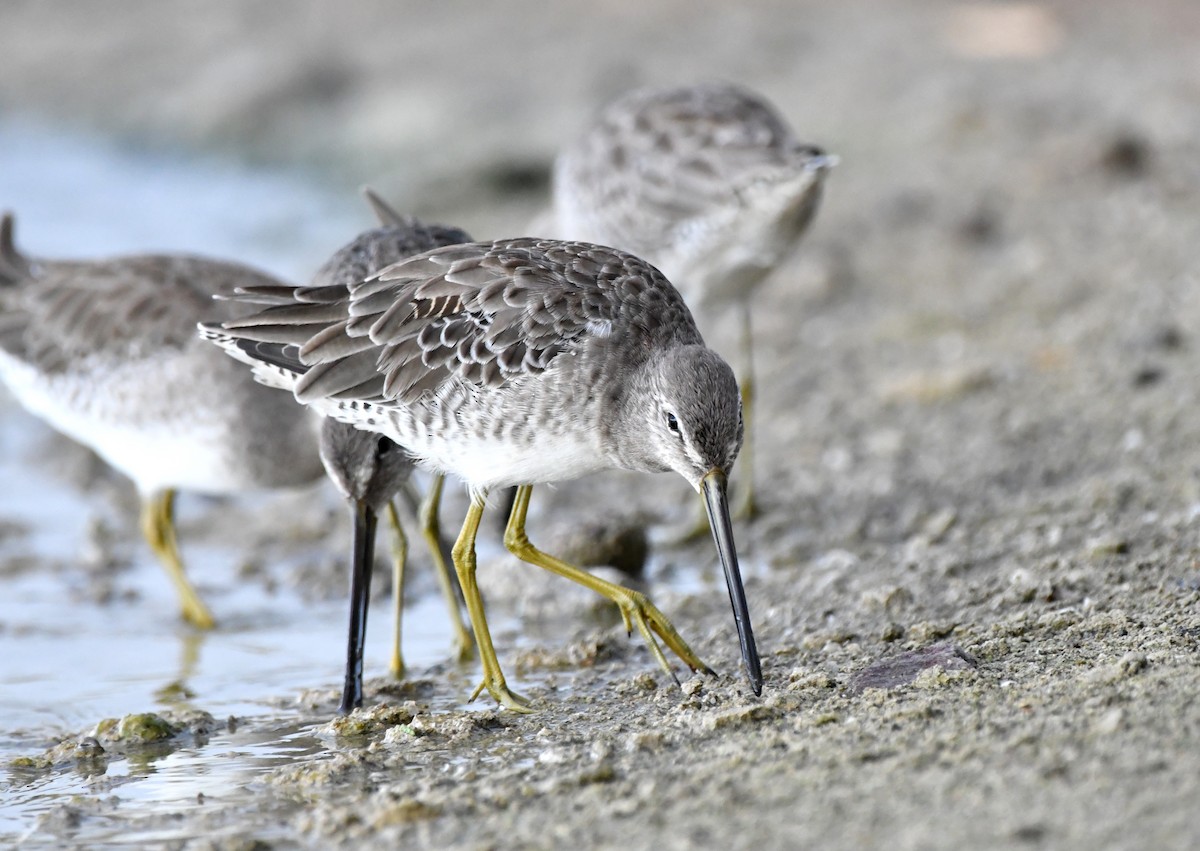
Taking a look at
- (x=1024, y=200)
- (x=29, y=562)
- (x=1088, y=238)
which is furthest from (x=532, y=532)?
(x=1024, y=200)

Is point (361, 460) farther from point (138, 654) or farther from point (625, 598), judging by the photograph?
point (138, 654)

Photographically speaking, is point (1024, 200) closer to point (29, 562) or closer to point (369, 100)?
point (29, 562)

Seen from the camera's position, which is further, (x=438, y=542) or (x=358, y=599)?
(x=438, y=542)

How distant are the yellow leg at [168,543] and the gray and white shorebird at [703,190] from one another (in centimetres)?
238

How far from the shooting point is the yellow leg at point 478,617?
5.08m

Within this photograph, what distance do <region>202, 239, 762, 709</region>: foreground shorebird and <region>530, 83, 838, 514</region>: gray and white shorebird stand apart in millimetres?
2087

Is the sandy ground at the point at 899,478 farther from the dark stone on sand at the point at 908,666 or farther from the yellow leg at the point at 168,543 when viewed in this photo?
the yellow leg at the point at 168,543

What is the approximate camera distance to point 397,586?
20.1 feet

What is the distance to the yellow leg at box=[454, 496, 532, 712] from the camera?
508 centimetres

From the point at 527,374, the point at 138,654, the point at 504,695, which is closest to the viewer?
the point at 527,374

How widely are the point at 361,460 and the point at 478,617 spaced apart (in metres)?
0.65

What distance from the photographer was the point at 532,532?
7359 millimetres

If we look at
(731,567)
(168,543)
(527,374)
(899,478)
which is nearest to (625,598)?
(731,567)

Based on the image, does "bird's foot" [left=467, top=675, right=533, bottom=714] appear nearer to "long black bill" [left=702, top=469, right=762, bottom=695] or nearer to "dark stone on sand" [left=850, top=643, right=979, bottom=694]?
"long black bill" [left=702, top=469, right=762, bottom=695]
